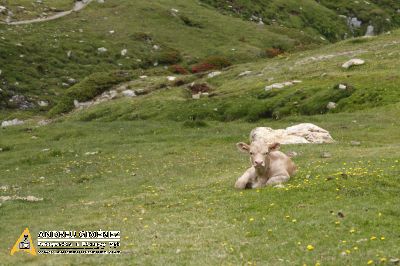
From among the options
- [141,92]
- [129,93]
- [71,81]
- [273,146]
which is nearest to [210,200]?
[273,146]

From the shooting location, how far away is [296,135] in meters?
43.1

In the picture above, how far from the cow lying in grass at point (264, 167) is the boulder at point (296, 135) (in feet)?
50.4

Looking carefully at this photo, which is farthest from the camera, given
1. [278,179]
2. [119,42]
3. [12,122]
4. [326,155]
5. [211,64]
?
[119,42]

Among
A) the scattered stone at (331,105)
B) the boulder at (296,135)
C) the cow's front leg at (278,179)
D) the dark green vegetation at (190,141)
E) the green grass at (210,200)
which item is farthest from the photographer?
the scattered stone at (331,105)

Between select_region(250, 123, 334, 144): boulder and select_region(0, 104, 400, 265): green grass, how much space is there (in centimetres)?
165

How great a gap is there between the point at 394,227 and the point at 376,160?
40.0 feet

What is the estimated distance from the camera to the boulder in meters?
42.0

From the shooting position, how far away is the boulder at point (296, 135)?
138ft

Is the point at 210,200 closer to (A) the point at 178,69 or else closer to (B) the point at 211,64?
(B) the point at 211,64

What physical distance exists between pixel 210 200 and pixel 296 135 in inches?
791

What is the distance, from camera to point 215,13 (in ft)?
464

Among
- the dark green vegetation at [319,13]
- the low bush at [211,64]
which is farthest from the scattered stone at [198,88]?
the dark green vegetation at [319,13]

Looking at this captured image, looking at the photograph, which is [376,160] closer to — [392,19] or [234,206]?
[234,206]

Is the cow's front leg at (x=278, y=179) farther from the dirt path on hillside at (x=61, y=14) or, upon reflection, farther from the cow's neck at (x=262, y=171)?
the dirt path on hillside at (x=61, y=14)
